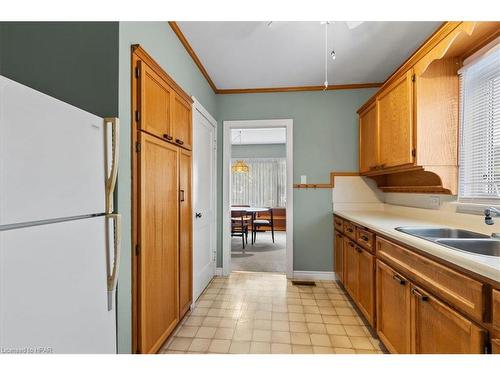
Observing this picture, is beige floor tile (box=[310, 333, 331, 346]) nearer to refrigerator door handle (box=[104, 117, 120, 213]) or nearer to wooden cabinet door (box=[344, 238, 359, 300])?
wooden cabinet door (box=[344, 238, 359, 300])

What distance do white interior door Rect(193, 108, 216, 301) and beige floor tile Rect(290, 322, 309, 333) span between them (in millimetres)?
1015

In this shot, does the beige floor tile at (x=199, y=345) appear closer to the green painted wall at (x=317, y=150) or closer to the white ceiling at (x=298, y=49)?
the green painted wall at (x=317, y=150)

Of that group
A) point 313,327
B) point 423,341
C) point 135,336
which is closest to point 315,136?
point 313,327

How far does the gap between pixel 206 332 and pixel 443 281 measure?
1756mm

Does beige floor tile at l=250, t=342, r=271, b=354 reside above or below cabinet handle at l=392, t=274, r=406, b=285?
below

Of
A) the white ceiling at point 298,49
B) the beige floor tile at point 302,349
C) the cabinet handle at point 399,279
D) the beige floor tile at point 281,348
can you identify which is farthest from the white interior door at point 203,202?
the cabinet handle at point 399,279

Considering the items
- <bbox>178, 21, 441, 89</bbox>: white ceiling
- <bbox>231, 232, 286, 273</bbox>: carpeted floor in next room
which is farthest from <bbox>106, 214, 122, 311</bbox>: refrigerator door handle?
<bbox>231, 232, 286, 273</bbox>: carpeted floor in next room

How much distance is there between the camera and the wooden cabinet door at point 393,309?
146 centimetres

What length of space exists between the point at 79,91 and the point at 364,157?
2887mm

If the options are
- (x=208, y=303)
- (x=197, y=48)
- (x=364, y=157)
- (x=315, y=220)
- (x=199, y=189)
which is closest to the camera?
(x=197, y=48)

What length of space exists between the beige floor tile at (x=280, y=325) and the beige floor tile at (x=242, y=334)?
22 cm

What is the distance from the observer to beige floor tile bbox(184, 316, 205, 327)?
7.29 feet

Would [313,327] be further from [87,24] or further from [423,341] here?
[87,24]

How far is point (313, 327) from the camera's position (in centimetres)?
218
